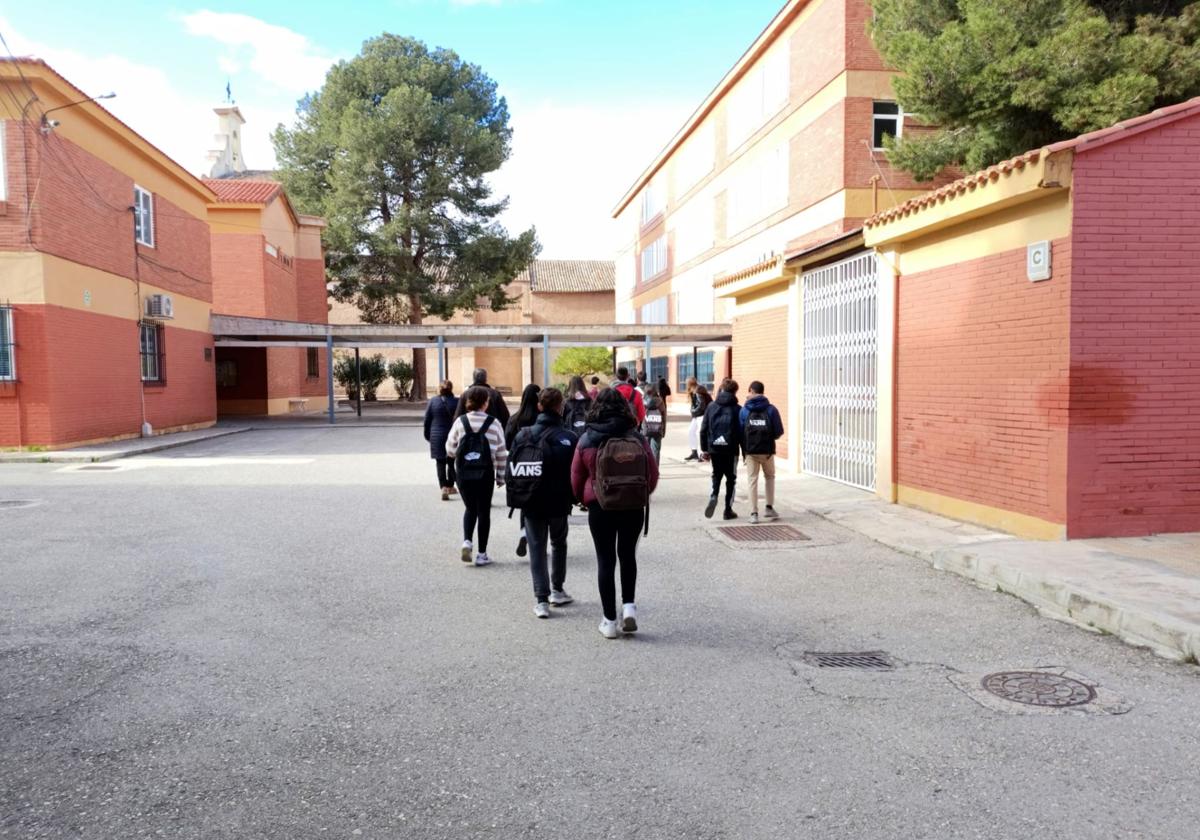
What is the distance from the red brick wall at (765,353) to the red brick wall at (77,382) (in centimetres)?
1358

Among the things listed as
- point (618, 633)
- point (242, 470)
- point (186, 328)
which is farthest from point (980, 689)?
point (186, 328)

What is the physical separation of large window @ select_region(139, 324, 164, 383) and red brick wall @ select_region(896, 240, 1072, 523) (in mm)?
18847

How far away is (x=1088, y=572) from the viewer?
6414mm

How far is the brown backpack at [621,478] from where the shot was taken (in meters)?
5.35

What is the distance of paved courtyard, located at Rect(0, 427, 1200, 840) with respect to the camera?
10.7 feet

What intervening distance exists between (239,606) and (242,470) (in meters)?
9.37

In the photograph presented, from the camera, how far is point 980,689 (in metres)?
4.54

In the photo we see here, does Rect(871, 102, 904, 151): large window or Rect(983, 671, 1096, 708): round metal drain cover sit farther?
Rect(871, 102, 904, 151): large window

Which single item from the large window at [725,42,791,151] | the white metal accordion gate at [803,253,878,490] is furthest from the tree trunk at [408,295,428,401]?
the white metal accordion gate at [803,253,878,490]

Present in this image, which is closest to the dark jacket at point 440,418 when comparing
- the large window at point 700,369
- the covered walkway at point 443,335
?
the covered walkway at point 443,335

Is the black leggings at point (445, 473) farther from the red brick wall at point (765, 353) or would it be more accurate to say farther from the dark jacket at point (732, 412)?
the red brick wall at point (765, 353)

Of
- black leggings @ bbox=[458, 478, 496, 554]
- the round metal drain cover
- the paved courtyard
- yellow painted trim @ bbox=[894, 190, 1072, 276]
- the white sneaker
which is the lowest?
the round metal drain cover

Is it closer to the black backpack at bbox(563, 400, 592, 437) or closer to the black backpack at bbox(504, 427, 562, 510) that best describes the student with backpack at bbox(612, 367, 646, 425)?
the black backpack at bbox(563, 400, 592, 437)

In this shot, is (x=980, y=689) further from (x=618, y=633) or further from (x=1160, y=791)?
(x=618, y=633)
